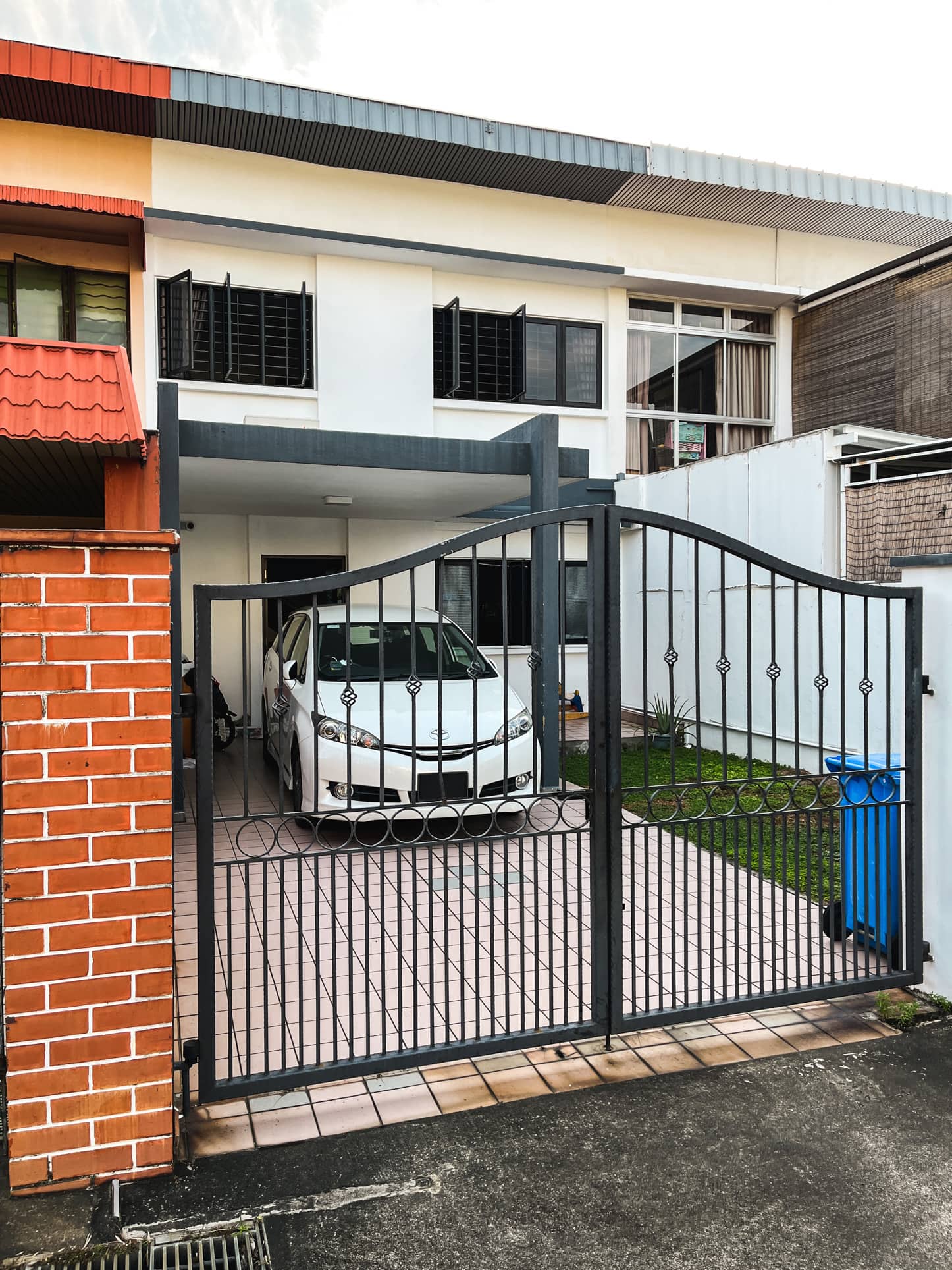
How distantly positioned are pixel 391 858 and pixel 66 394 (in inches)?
141

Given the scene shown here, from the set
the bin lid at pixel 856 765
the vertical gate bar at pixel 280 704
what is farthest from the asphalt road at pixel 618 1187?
the bin lid at pixel 856 765

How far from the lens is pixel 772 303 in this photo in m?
12.8

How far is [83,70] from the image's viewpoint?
9.34m

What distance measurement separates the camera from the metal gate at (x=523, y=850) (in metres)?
3.13

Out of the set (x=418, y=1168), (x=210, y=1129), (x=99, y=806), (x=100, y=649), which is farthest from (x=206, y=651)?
(x=418, y=1168)

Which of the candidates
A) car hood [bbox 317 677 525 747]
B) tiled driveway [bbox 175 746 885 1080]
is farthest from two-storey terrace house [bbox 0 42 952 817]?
tiled driveway [bbox 175 746 885 1080]

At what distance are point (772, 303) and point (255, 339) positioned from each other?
715 cm

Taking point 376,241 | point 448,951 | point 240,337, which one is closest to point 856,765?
point 448,951

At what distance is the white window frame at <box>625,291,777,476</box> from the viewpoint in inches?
490

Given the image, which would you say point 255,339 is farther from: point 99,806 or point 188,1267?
point 188,1267

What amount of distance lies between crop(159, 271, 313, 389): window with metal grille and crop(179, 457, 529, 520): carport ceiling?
1532 millimetres

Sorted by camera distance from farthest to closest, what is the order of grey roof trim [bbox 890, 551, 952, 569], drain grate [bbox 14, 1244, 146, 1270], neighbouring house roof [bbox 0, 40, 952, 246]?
neighbouring house roof [bbox 0, 40, 952, 246] < grey roof trim [bbox 890, 551, 952, 569] < drain grate [bbox 14, 1244, 146, 1270]

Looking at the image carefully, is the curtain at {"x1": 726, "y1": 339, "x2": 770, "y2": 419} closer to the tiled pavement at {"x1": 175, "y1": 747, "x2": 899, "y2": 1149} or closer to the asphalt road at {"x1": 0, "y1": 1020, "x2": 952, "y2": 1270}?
the tiled pavement at {"x1": 175, "y1": 747, "x2": 899, "y2": 1149}

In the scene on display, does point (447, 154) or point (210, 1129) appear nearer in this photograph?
point (210, 1129)
